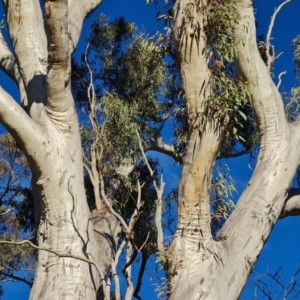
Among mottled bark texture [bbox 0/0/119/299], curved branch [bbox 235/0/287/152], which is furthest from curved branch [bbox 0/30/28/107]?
curved branch [bbox 235/0/287/152]

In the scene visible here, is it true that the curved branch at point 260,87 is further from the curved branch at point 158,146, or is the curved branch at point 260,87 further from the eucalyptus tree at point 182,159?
the curved branch at point 158,146

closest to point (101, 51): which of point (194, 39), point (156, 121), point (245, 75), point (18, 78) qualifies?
point (156, 121)

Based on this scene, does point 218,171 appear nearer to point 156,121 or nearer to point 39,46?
point 39,46

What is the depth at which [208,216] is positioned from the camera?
467 cm

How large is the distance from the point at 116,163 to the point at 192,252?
3.33 meters

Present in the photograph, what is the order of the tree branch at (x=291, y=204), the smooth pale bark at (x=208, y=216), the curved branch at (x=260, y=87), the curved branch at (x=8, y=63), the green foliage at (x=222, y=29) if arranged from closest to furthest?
1. the smooth pale bark at (x=208, y=216)
2. the green foliage at (x=222, y=29)
3. the curved branch at (x=260, y=87)
4. the tree branch at (x=291, y=204)
5. the curved branch at (x=8, y=63)

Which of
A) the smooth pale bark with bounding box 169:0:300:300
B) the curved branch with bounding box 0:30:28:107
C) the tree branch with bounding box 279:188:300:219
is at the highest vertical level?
the curved branch with bounding box 0:30:28:107

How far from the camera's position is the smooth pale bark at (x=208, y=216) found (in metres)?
4.52

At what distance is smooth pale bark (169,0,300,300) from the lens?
14.8 ft

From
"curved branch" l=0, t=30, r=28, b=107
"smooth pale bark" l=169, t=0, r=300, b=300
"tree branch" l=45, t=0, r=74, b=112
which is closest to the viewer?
"tree branch" l=45, t=0, r=74, b=112

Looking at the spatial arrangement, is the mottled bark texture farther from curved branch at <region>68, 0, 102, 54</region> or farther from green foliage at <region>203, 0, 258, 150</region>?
curved branch at <region>68, 0, 102, 54</region>

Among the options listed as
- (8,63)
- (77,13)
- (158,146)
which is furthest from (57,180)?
(158,146)

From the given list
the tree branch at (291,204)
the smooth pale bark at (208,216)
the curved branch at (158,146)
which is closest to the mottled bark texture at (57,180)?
the smooth pale bark at (208,216)

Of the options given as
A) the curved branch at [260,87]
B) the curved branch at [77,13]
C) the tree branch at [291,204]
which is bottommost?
the tree branch at [291,204]
